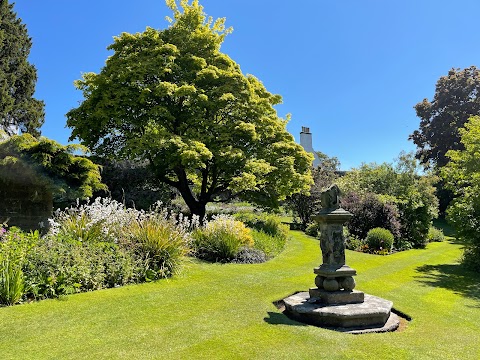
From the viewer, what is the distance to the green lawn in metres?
4.04

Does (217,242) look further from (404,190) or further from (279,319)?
(404,190)

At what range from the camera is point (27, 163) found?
7449mm

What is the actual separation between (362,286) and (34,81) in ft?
95.0

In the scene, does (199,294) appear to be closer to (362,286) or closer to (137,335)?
(137,335)

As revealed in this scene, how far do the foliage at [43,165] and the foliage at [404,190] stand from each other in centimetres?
1451

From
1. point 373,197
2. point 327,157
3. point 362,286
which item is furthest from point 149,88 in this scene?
point 327,157

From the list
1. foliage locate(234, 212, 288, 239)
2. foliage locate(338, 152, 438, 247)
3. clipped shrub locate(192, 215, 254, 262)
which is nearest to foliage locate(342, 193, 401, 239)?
foliage locate(338, 152, 438, 247)

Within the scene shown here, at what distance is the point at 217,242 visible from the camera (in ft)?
31.6

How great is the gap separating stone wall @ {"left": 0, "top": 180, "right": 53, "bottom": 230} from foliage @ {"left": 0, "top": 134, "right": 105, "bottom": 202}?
18cm

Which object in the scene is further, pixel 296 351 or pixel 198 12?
pixel 198 12

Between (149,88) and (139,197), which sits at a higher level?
(149,88)

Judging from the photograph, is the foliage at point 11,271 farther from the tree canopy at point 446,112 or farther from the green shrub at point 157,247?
the tree canopy at point 446,112

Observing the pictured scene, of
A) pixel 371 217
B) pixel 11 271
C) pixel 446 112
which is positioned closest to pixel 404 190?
pixel 371 217

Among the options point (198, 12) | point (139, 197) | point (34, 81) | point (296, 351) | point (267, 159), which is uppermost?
point (34, 81)
